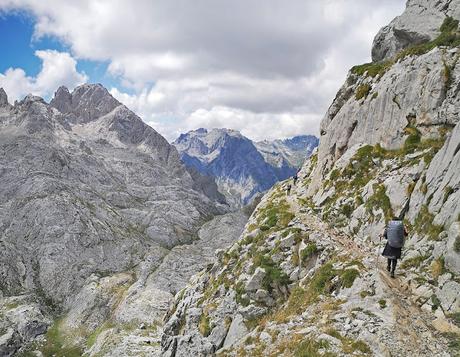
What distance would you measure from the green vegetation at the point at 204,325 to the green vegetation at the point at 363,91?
3218 centimetres

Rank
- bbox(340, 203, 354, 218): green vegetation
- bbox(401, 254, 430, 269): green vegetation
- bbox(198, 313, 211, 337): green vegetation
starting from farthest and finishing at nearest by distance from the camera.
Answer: bbox(340, 203, 354, 218): green vegetation → bbox(198, 313, 211, 337): green vegetation → bbox(401, 254, 430, 269): green vegetation

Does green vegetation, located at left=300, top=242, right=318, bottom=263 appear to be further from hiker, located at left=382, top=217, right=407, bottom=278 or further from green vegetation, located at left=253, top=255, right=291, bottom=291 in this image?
hiker, located at left=382, top=217, right=407, bottom=278

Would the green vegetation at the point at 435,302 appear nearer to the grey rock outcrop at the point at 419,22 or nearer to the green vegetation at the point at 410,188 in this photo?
the green vegetation at the point at 410,188

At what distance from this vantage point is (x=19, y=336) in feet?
481

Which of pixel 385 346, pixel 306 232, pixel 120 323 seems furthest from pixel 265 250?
pixel 120 323

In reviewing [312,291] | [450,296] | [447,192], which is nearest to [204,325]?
[312,291]

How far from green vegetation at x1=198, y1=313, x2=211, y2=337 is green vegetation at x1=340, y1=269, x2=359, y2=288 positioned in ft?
52.7

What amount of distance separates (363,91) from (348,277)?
3252 centimetres

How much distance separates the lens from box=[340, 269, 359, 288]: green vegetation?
25.3 meters

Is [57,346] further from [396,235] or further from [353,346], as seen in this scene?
[353,346]

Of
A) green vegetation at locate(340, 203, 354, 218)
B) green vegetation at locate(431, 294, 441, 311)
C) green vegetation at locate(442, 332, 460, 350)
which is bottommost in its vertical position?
green vegetation at locate(442, 332, 460, 350)

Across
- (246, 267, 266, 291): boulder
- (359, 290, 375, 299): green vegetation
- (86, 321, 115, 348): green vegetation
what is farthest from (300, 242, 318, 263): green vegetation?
(86, 321, 115, 348): green vegetation

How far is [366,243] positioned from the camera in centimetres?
3186

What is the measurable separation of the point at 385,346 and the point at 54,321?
563 feet
